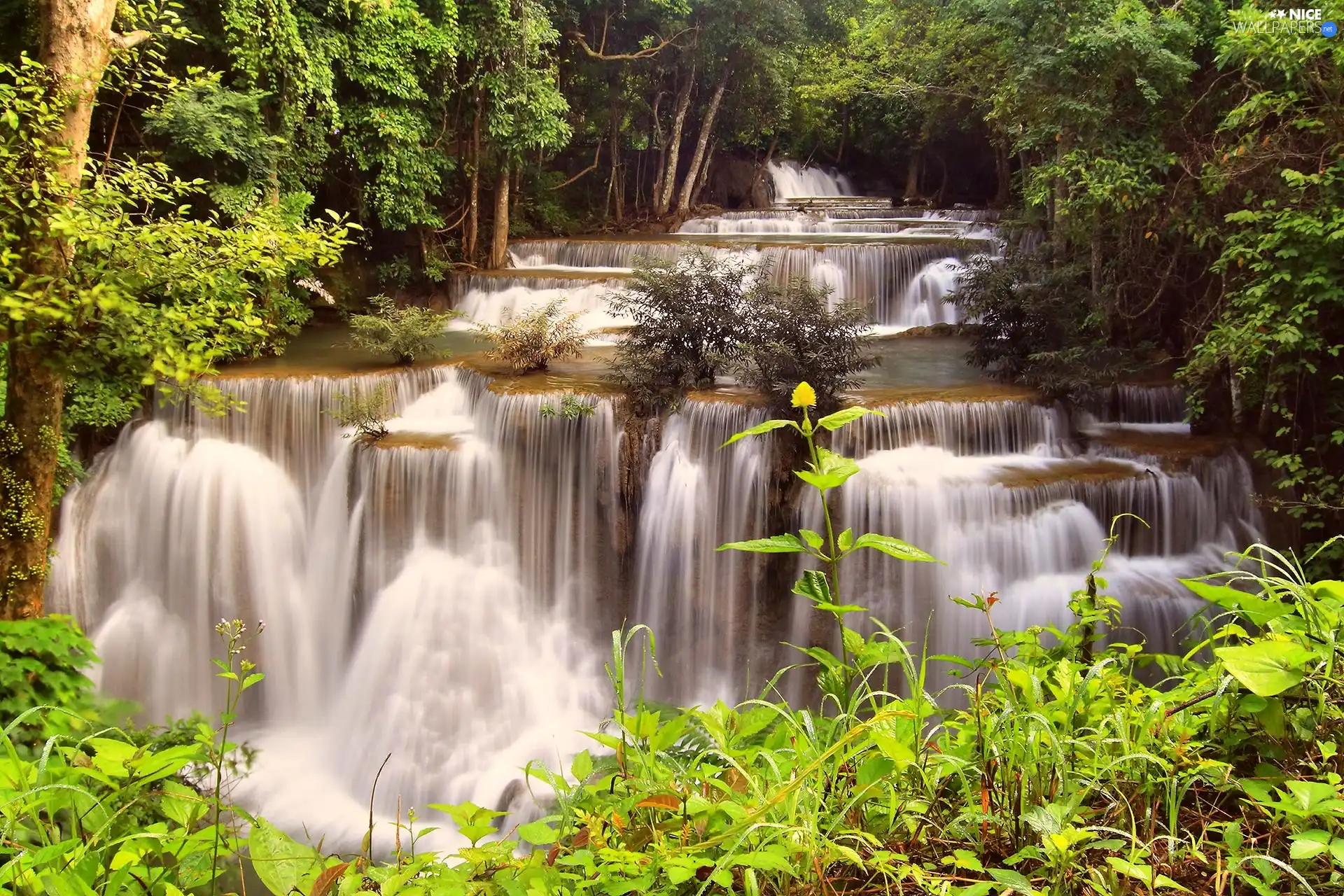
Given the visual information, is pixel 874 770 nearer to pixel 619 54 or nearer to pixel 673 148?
pixel 673 148

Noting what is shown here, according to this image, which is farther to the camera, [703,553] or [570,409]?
[570,409]

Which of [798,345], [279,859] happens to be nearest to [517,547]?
[798,345]

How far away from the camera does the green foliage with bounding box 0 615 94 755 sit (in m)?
5.20

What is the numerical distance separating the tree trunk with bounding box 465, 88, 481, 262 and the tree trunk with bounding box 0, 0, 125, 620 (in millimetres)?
9429

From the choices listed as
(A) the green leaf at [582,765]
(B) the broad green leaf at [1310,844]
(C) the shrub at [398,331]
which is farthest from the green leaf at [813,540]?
(C) the shrub at [398,331]

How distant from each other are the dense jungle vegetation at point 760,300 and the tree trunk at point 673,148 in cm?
18

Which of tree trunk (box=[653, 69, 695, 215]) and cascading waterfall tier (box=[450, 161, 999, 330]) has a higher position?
tree trunk (box=[653, 69, 695, 215])

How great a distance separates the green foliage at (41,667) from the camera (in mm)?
5199

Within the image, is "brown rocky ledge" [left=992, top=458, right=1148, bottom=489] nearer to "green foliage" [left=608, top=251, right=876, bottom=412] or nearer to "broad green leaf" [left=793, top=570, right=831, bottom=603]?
"green foliage" [left=608, top=251, right=876, bottom=412]

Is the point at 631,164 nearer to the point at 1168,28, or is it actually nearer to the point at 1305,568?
the point at 1168,28

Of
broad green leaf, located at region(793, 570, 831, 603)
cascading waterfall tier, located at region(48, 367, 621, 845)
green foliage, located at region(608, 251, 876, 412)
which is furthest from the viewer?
cascading waterfall tier, located at region(48, 367, 621, 845)

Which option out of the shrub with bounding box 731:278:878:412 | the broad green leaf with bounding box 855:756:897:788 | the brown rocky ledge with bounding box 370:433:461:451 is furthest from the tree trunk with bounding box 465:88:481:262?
the broad green leaf with bounding box 855:756:897:788

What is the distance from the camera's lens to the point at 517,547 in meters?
8.95

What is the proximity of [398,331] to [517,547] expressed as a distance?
336 cm
